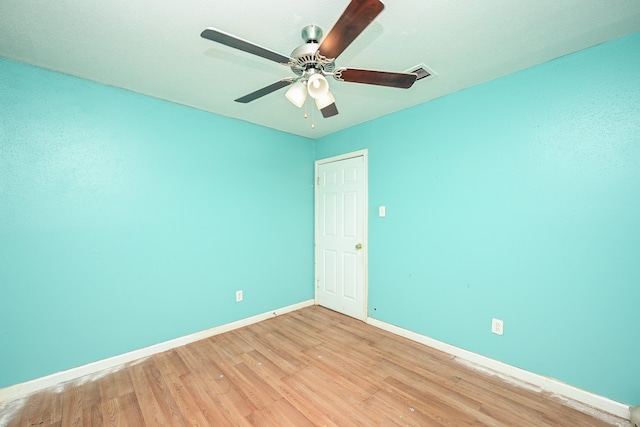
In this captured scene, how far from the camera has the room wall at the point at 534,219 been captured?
1.71m

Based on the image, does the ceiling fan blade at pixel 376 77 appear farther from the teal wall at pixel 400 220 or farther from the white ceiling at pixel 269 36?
the teal wall at pixel 400 220

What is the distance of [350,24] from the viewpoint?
3.57 ft

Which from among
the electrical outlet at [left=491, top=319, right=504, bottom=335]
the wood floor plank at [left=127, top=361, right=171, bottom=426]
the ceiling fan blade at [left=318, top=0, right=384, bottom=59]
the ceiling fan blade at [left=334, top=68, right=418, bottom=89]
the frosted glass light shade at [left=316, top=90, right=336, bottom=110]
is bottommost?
the wood floor plank at [left=127, top=361, right=171, bottom=426]

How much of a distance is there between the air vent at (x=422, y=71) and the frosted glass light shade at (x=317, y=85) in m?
0.97

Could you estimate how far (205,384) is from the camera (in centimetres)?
203

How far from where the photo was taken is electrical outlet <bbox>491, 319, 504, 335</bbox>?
7.11ft

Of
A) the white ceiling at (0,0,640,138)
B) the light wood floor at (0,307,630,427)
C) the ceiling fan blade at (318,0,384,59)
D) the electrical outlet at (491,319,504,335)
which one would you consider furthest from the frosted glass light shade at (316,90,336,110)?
the electrical outlet at (491,319,504,335)

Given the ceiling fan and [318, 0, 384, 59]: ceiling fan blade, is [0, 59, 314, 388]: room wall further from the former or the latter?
[318, 0, 384, 59]: ceiling fan blade

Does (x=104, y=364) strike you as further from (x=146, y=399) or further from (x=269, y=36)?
(x=269, y=36)

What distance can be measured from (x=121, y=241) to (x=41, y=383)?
1163 mm

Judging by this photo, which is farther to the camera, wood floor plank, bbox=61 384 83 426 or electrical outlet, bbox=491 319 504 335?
electrical outlet, bbox=491 319 504 335

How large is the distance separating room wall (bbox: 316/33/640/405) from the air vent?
1.62 ft

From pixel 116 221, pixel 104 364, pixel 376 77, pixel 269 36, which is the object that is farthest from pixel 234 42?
pixel 104 364

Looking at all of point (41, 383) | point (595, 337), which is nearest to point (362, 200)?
point (595, 337)
